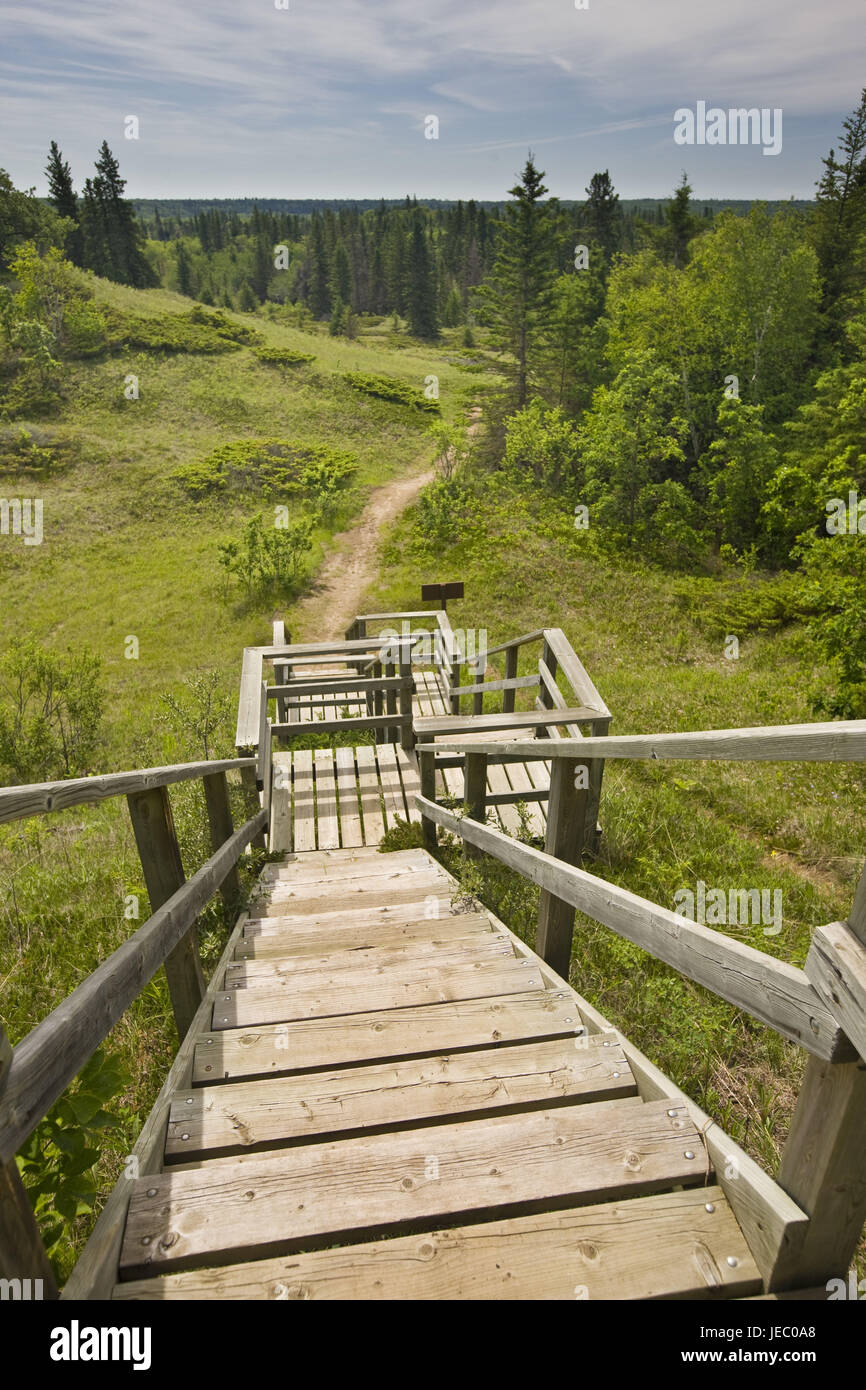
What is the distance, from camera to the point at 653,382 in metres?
21.6

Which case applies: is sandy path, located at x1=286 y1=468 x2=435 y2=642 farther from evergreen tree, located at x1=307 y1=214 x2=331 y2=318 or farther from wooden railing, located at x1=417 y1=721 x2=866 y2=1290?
evergreen tree, located at x1=307 y1=214 x2=331 y2=318

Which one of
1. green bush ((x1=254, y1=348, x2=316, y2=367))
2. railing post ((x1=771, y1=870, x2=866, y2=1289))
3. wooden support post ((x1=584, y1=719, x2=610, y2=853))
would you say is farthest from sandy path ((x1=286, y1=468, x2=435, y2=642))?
green bush ((x1=254, y1=348, x2=316, y2=367))

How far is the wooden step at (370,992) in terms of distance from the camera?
→ 3.00 metres

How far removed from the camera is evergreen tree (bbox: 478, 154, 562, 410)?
31266 mm

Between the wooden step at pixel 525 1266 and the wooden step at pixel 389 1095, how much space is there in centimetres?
46

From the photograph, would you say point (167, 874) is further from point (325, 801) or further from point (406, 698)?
point (325, 801)

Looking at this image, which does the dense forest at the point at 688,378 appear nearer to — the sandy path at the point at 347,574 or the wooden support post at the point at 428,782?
the sandy path at the point at 347,574

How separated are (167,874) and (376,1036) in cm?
106

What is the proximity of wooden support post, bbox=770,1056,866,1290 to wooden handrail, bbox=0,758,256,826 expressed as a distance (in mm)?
1716

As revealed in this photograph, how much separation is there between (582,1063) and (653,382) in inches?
891

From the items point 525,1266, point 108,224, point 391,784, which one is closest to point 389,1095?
point 525,1266

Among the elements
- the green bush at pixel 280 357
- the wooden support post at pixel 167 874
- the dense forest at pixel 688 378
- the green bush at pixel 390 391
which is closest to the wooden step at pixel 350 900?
the wooden support post at pixel 167 874
